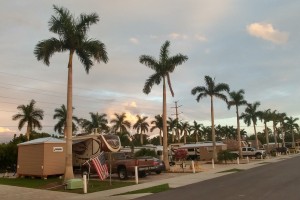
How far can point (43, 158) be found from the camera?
25.4 metres

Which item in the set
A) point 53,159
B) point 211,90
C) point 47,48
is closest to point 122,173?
point 53,159

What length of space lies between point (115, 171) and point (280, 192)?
1356 centimetres

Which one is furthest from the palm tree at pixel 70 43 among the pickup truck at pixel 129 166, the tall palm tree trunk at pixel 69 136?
the pickup truck at pixel 129 166

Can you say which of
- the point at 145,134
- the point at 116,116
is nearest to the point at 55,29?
the point at 116,116

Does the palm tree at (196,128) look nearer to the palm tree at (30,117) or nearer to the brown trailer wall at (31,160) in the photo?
the palm tree at (30,117)

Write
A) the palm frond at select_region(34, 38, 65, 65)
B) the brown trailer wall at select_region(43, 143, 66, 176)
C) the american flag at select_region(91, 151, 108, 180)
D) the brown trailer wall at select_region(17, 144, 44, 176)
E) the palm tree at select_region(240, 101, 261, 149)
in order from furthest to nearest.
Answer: the palm tree at select_region(240, 101, 261, 149) < the brown trailer wall at select_region(17, 144, 44, 176) < the brown trailer wall at select_region(43, 143, 66, 176) < the palm frond at select_region(34, 38, 65, 65) < the american flag at select_region(91, 151, 108, 180)

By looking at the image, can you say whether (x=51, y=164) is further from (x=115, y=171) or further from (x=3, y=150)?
(x=3, y=150)

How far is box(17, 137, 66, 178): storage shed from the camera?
25.4 metres

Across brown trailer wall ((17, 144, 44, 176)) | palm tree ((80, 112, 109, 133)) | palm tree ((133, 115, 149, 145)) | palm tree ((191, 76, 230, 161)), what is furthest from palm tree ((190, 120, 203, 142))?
brown trailer wall ((17, 144, 44, 176))

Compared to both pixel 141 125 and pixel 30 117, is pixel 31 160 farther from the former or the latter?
pixel 141 125

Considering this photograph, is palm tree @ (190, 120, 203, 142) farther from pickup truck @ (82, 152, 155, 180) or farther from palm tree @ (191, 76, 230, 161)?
pickup truck @ (82, 152, 155, 180)

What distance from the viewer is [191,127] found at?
4126 inches

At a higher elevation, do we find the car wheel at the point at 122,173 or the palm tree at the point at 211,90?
the palm tree at the point at 211,90

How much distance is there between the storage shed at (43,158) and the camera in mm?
25438
